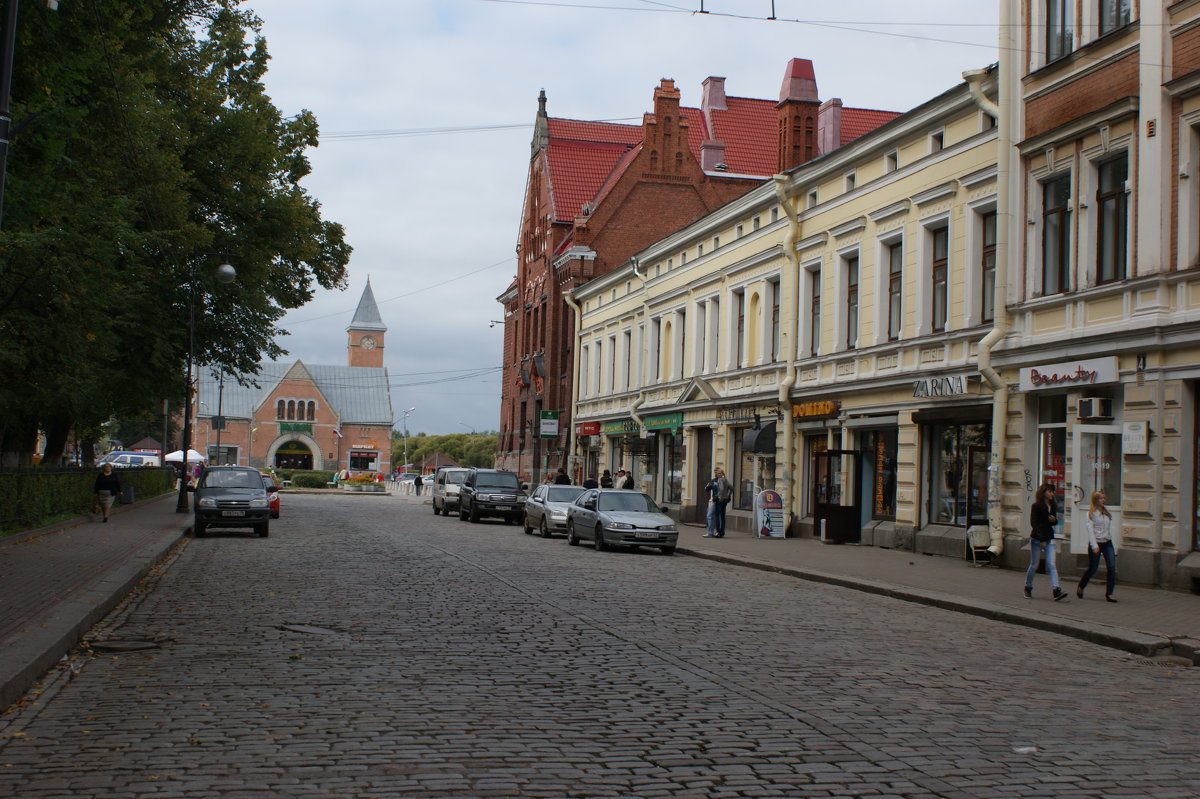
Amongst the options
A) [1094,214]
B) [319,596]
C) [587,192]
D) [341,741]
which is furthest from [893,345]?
[587,192]

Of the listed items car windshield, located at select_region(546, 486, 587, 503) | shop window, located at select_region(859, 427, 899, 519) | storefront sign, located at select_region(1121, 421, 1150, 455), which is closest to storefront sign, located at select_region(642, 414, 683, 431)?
car windshield, located at select_region(546, 486, 587, 503)

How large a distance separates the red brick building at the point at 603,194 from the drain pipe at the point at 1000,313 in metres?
28.1

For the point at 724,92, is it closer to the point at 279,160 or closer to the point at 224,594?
the point at 279,160

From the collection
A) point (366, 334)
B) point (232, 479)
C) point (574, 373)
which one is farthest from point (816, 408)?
point (366, 334)

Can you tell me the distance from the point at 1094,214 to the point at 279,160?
2411 cm

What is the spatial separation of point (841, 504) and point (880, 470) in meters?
1.72

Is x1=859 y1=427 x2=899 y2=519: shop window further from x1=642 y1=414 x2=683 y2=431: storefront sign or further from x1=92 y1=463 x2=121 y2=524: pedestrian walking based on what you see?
x1=92 y1=463 x2=121 y2=524: pedestrian walking

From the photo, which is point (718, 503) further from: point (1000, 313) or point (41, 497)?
point (41, 497)

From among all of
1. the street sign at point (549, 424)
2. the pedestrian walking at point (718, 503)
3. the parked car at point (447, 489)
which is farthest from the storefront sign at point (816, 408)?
the street sign at point (549, 424)

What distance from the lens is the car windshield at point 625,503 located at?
90.2ft

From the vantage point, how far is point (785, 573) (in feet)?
69.5

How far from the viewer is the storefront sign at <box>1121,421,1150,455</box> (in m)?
17.7

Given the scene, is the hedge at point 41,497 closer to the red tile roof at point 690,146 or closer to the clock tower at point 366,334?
the red tile roof at point 690,146

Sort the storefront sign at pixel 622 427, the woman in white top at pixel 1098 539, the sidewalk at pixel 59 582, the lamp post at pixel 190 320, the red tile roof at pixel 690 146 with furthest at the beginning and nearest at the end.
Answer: the red tile roof at pixel 690 146
the storefront sign at pixel 622 427
the lamp post at pixel 190 320
the woman in white top at pixel 1098 539
the sidewalk at pixel 59 582
